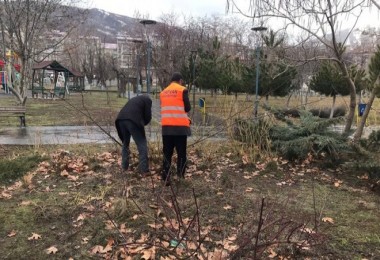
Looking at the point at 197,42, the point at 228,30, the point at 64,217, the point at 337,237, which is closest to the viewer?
the point at 337,237

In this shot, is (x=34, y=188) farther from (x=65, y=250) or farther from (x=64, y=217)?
(x=65, y=250)

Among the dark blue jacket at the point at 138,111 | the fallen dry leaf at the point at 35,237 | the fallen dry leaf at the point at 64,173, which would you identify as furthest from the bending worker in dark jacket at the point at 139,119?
the fallen dry leaf at the point at 35,237

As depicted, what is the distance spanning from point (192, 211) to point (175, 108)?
5.70ft

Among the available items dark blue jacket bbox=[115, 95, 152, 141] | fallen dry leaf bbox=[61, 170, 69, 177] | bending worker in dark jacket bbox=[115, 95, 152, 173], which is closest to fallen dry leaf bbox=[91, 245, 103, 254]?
bending worker in dark jacket bbox=[115, 95, 152, 173]

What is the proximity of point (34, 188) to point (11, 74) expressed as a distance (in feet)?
48.3

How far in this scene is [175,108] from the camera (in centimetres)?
582

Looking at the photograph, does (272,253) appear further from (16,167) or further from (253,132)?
(16,167)

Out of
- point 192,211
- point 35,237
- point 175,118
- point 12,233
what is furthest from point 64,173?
point 192,211

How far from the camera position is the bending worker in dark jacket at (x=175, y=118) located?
5.79m

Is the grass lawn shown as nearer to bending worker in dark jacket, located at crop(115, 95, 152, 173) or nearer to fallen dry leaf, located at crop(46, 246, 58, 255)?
fallen dry leaf, located at crop(46, 246, 58, 255)

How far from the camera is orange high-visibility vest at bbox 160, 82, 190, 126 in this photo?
5789 millimetres

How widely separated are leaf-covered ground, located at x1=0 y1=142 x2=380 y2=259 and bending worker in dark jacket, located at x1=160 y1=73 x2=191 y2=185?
1.68 feet

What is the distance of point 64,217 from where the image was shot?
457 cm

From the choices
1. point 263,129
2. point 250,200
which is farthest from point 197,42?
point 250,200
